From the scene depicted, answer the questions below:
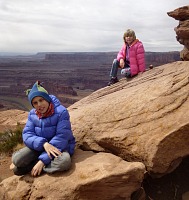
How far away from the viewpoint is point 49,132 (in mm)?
5773

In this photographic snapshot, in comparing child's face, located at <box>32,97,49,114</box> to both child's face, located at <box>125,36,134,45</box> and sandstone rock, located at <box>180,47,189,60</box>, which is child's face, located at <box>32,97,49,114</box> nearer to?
child's face, located at <box>125,36,134,45</box>

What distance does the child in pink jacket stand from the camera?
9.70 m

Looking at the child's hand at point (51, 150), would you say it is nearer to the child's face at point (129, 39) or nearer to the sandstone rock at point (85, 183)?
the sandstone rock at point (85, 183)

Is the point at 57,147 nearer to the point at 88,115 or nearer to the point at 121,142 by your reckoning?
the point at 121,142

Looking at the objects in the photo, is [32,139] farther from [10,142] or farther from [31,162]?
[10,142]

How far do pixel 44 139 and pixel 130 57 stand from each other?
5.17 metres

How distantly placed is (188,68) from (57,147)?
4.19 m

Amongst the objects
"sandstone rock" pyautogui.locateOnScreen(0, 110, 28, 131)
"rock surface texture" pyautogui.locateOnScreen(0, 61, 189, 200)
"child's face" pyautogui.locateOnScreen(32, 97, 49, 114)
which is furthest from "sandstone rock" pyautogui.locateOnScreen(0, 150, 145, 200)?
"sandstone rock" pyautogui.locateOnScreen(0, 110, 28, 131)

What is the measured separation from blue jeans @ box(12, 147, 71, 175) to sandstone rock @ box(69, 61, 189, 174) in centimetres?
137

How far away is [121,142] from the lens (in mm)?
6496

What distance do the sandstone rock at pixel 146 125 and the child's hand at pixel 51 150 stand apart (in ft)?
4.61

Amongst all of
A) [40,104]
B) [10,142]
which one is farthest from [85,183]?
[10,142]

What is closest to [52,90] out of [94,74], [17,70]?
[94,74]


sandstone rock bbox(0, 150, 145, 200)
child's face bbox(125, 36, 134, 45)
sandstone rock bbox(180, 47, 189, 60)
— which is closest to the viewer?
sandstone rock bbox(0, 150, 145, 200)
